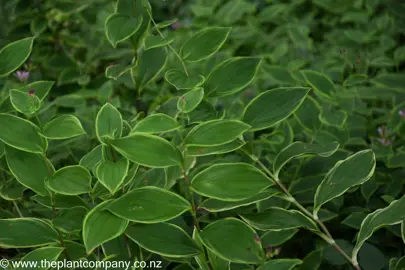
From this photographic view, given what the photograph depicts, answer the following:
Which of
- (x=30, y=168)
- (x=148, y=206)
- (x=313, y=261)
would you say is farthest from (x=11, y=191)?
(x=313, y=261)

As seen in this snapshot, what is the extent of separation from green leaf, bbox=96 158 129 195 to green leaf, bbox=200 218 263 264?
0.49ft

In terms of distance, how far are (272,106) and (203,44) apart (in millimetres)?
178

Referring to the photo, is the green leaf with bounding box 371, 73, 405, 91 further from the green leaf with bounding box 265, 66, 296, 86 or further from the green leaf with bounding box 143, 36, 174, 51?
the green leaf with bounding box 143, 36, 174, 51

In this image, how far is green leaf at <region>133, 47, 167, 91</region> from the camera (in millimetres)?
1124

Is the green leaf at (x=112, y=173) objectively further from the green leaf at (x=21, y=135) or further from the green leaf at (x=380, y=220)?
the green leaf at (x=380, y=220)

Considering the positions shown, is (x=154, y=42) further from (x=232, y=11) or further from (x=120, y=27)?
(x=232, y=11)

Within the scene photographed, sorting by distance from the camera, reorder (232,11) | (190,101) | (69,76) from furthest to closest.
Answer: (232,11), (69,76), (190,101)

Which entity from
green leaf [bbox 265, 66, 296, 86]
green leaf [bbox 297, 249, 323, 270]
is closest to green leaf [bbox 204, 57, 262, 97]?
green leaf [bbox 297, 249, 323, 270]

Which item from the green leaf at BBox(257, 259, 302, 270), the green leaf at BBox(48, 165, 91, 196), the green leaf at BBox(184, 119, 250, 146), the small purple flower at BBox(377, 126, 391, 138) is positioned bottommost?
the small purple flower at BBox(377, 126, 391, 138)

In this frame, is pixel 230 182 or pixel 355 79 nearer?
pixel 230 182

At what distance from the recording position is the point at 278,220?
3.07 feet

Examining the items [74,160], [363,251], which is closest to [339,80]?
[363,251]

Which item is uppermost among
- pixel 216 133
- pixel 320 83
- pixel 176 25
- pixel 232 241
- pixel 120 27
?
pixel 120 27

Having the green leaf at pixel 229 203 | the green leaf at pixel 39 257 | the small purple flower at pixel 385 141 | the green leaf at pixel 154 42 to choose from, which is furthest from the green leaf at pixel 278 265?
the small purple flower at pixel 385 141
